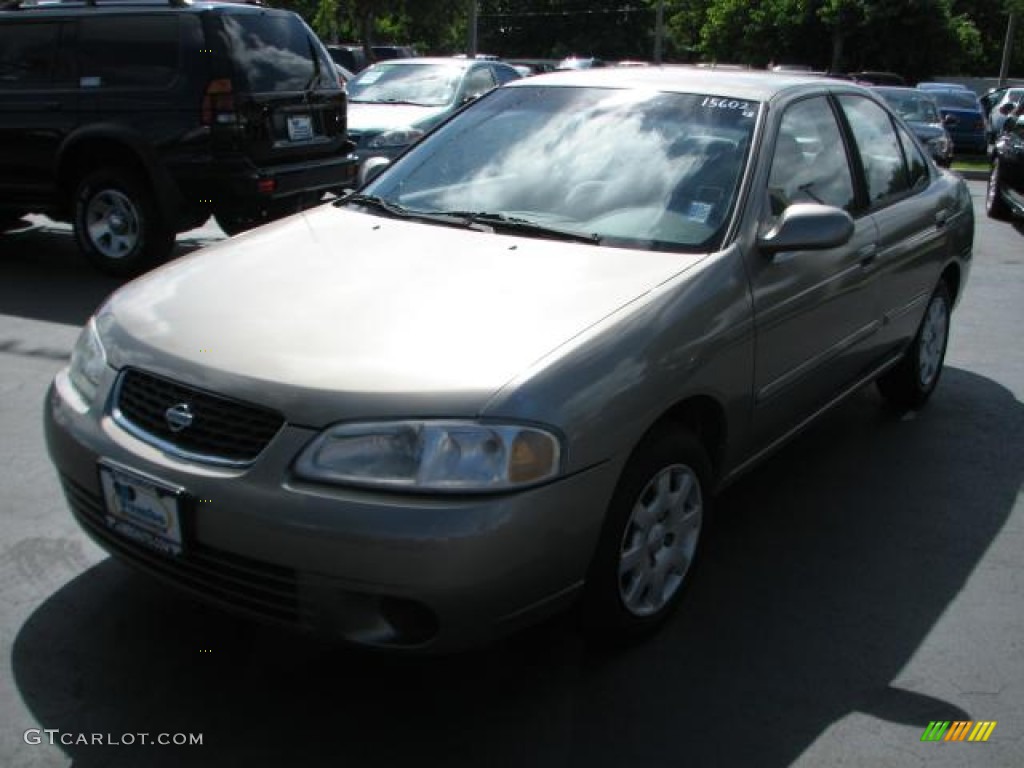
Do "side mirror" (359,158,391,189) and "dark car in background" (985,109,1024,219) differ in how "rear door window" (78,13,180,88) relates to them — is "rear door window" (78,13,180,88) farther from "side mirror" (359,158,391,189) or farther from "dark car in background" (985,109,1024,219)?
"dark car in background" (985,109,1024,219)

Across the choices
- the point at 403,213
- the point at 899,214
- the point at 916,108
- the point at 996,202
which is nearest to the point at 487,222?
the point at 403,213

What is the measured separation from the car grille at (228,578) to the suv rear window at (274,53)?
555cm

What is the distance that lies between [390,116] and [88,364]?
28.2ft

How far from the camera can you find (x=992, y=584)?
12.4ft

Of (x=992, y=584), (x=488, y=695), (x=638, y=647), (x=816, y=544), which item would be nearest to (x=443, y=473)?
(x=488, y=695)

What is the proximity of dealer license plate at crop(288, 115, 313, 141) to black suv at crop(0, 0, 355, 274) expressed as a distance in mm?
11

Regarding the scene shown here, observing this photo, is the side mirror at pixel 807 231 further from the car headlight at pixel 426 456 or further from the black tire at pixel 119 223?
the black tire at pixel 119 223

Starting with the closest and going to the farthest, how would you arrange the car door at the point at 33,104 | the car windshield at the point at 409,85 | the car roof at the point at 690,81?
the car roof at the point at 690,81, the car door at the point at 33,104, the car windshield at the point at 409,85

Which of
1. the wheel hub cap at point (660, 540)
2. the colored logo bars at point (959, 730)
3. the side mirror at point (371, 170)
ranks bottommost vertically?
the colored logo bars at point (959, 730)

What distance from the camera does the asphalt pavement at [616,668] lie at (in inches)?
110

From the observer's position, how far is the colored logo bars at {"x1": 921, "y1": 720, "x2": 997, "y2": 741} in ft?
9.51

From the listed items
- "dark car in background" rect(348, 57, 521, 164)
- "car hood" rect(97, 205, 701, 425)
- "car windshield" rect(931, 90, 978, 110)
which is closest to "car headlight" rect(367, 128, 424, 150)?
"dark car in background" rect(348, 57, 521, 164)

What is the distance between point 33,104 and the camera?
8.02 meters

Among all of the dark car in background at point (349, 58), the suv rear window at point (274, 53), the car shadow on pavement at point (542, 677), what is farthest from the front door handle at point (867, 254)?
the dark car in background at point (349, 58)
